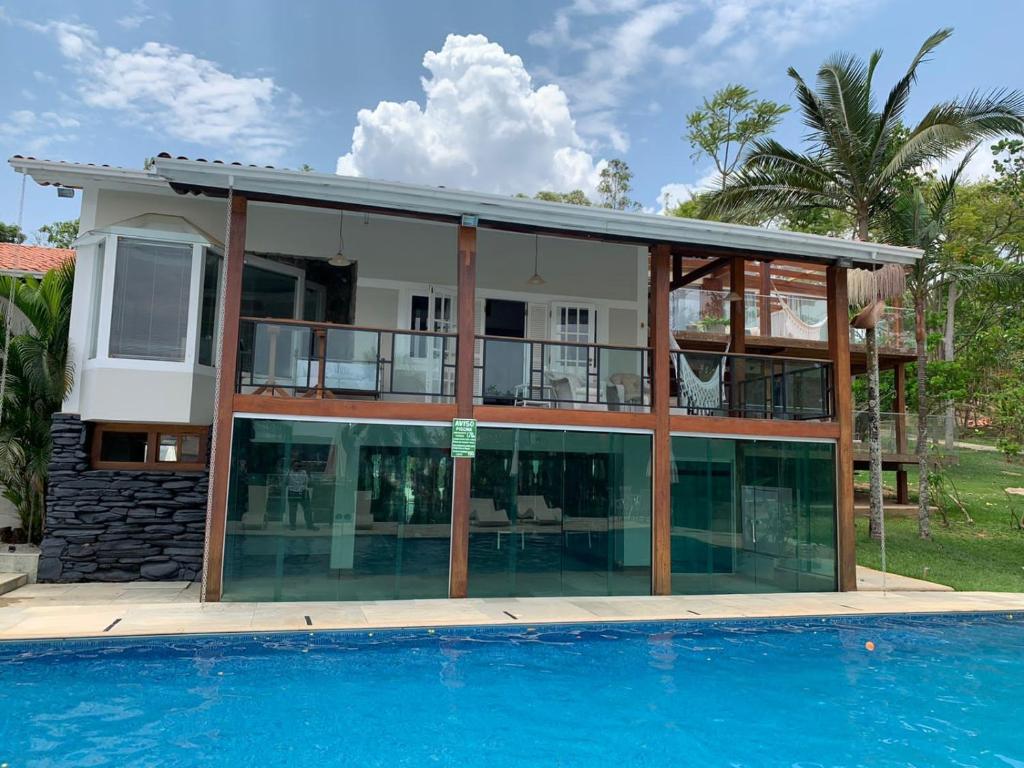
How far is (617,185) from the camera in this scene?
3503 cm

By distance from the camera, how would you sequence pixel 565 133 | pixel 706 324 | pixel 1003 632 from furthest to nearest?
pixel 565 133
pixel 706 324
pixel 1003 632

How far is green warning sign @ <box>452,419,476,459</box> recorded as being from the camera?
992 cm

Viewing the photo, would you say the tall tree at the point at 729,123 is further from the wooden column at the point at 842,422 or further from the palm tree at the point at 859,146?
the wooden column at the point at 842,422

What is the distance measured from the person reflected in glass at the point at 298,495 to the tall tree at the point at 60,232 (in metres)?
23.3

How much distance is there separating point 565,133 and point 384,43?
1326cm

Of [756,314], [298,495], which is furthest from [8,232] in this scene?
[756,314]

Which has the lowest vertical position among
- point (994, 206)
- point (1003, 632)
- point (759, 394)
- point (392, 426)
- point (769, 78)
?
point (1003, 632)

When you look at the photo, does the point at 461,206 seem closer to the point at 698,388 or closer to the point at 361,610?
the point at 698,388

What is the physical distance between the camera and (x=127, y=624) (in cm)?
768

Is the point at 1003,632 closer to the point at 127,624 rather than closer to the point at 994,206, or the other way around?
the point at 127,624

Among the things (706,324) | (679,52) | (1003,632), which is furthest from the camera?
(679,52)

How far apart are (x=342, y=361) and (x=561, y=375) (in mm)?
3216

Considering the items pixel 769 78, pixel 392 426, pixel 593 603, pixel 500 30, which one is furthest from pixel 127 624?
pixel 500 30

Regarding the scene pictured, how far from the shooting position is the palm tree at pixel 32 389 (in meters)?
10.7
